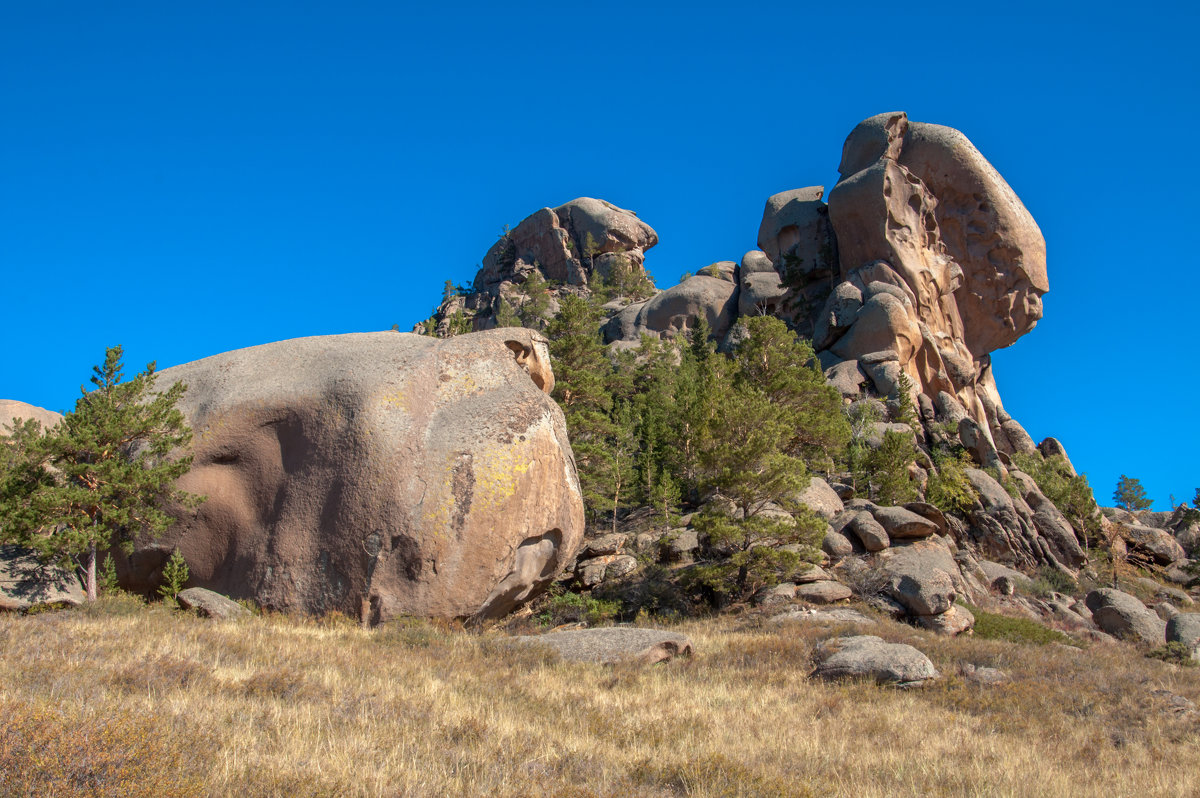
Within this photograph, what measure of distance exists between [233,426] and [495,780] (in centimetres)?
1157

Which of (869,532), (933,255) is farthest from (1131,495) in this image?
(869,532)

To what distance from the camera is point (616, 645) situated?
1242 cm

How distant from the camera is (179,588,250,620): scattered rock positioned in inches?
534

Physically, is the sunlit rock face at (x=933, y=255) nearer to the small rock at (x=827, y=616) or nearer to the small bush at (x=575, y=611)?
the small rock at (x=827, y=616)

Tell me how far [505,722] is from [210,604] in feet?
27.2

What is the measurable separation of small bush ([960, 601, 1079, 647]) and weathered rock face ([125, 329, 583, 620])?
10.5 m

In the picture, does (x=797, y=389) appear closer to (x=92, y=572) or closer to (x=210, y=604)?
(x=210, y=604)

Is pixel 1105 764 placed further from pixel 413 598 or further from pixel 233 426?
pixel 233 426

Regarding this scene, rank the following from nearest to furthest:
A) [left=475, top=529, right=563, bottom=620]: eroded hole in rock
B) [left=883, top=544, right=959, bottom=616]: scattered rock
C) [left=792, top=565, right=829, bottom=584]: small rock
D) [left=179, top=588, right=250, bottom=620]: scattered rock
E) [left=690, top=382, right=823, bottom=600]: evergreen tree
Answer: [left=179, top=588, right=250, bottom=620]: scattered rock → [left=475, top=529, right=563, bottom=620]: eroded hole in rock → [left=690, top=382, right=823, bottom=600]: evergreen tree → [left=883, top=544, right=959, bottom=616]: scattered rock → [left=792, top=565, right=829, bottom=584]: small rock

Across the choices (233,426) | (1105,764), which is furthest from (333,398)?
(1105,764)

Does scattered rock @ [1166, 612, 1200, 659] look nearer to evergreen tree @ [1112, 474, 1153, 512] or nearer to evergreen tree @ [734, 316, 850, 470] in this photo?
evergreen tree @ [734, 316, 850, 470]

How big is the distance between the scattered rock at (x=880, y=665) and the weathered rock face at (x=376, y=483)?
19.6 feet

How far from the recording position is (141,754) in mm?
5371

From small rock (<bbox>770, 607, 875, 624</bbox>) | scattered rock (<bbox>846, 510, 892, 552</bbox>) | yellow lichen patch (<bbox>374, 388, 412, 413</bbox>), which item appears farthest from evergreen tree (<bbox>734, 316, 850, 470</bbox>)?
yellow lichen patch (<bbox>374, 388, 412, 413</bbox>)
